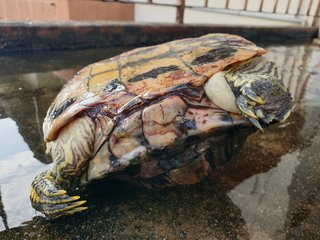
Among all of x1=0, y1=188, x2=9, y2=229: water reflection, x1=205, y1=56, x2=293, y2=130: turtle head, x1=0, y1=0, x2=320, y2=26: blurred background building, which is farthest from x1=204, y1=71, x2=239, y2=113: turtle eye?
x1=0, y1=0, x2=320, y2=26: blurred background building

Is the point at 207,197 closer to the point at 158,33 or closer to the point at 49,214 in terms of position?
the point at 49,214

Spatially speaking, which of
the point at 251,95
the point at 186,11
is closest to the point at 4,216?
the point at 251,95

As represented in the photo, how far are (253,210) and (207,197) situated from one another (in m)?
0.25

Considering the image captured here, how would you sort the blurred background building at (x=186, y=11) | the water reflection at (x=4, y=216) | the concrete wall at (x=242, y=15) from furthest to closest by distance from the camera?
the concrete wall at (x=242, y=15), the blurred background building at (x=186, y=11), the water reflection at (x=4, y=216)

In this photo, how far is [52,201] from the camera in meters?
1.44

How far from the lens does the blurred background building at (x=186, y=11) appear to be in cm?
653

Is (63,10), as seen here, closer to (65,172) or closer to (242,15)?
(242,15)

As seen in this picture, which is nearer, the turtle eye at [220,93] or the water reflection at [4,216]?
the water reflection at [4,216]

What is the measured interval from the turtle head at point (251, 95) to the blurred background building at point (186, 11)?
403 cm

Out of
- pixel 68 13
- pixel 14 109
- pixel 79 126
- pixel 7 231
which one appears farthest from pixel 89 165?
pixel 68 13

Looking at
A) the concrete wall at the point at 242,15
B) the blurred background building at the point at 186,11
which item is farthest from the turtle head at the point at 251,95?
the concrete wall at the point at 242,15

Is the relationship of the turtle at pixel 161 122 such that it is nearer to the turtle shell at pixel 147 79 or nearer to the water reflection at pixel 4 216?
the turtle shell at pixel 147 79

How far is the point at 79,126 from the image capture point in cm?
155

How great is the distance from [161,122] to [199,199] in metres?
0.49
